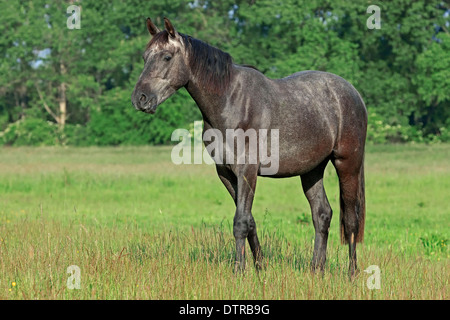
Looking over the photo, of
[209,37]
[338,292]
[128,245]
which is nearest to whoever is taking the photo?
[338,292]

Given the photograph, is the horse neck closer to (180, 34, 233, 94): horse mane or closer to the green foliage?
(180, 34, 233, 94): horse mane

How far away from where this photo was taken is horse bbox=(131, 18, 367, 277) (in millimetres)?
6266

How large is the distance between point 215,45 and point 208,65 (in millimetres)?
38743

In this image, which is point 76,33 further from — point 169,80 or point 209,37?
point 169,80

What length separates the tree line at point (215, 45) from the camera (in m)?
43.0

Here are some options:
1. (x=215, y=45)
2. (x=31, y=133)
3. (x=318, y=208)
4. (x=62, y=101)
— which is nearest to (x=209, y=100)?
(x=318, y=208)

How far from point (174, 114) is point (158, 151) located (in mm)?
9256

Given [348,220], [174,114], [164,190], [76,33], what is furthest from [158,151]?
[348,220]

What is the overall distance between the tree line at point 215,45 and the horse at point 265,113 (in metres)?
34.4

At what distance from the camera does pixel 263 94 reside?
6723 mm

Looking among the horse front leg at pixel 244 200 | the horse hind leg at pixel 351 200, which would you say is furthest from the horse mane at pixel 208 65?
the horse hind leg at pixel 351 200

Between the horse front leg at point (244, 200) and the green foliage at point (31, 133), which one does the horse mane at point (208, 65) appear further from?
the green foliage at point (31, 133)

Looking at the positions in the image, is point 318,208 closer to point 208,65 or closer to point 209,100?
point 209,100
